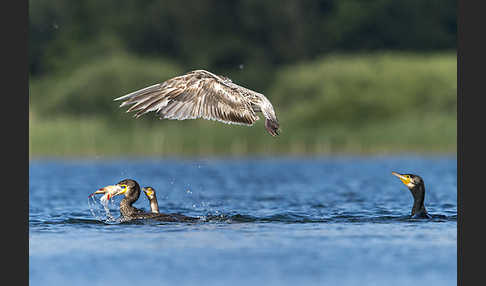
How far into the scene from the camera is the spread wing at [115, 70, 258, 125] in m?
11.9

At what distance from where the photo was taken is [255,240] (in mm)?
11945

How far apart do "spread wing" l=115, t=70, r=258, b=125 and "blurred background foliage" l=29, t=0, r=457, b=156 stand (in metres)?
9.18

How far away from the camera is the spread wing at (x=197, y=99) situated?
11898 mm

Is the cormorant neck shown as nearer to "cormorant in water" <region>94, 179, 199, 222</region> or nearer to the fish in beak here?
"cormorant in water" <region>94, 179, 199, 222</region>

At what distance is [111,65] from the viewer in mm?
37719

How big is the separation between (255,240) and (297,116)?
78.4ft

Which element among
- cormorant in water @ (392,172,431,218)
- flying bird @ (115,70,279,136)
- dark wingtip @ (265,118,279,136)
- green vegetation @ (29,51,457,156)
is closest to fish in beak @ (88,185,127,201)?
flying bird @ (115,70,279,136)

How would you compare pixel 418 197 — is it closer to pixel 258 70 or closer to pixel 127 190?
pixel 127 190

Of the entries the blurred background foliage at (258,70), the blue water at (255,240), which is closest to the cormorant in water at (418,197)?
the blue water at (255,240)

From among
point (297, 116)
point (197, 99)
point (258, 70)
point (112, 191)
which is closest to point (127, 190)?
point (112, 191)

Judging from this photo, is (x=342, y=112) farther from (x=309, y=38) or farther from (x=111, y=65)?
(x=309, y=38)

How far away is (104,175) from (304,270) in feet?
55.7

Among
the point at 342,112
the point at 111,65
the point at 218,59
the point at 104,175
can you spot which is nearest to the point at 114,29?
the point at 218,59

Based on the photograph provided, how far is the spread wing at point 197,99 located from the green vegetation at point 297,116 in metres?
20.2
